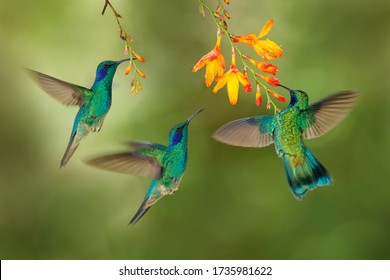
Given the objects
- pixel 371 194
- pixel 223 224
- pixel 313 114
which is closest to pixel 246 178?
pixel 223 224

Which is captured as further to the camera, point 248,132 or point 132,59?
point 248,132

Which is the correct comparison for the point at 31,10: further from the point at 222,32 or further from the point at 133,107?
the point at 222,32

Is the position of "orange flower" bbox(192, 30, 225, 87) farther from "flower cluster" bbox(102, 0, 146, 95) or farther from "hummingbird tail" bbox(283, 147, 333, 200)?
"hummingbird tail" bbox(283, 147, 333, 200)

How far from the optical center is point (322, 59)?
13.0ft

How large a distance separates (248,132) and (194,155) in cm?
231

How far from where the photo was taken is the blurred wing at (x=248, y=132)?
1.46 m

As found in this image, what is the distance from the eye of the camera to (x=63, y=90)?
1598 mm

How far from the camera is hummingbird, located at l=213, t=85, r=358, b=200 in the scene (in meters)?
1.45

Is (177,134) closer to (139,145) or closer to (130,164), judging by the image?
(139,145)

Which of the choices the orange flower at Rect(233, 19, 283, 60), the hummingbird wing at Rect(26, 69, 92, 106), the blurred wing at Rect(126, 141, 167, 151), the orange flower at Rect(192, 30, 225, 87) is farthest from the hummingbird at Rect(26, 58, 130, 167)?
the orange flower at Rect(233, 19, 283, 60)

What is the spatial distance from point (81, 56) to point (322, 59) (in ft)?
5.55

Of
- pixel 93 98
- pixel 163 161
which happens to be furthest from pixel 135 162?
pixel 93 98

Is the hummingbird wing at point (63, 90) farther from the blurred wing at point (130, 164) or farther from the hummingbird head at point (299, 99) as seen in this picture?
the hummingbird head at point (299, 99)

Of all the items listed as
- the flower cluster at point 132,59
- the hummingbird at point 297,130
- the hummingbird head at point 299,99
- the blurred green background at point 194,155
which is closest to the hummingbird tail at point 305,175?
the hummingbird at point 297,130
